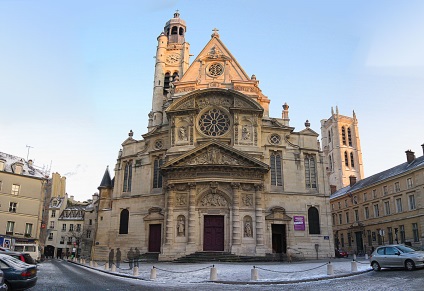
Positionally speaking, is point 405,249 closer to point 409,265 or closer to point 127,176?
point 409,265

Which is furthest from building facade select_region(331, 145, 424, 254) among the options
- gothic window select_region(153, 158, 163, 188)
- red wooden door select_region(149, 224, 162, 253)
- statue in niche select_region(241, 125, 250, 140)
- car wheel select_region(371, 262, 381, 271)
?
gothic window select_region(153, 158, 163, 188)

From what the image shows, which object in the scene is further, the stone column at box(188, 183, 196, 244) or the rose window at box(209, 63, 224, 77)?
the rose window at box(209, 63, 224, 77)

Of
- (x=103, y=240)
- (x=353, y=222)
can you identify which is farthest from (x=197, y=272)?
(x=353, y=222)

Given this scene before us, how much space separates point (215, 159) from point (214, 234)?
595 centimetres

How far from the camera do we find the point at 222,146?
30719mm

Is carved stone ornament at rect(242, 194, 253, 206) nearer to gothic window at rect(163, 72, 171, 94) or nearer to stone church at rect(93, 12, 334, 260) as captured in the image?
stone church at rect(93, 12, 334, 260)

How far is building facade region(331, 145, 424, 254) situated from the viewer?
3809cm

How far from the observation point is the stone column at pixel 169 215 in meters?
29.9

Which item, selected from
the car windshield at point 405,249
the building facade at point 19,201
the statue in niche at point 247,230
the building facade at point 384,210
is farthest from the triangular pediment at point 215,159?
the building facade at point 19,201

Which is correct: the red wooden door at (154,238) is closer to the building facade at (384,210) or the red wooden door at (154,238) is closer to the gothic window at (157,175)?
the gothic window at (157,175)

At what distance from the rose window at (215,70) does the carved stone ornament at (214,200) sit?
1289 cm

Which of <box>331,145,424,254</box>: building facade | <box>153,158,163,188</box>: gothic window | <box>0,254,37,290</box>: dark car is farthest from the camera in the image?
<box>331,145,424,254</box>: building facade

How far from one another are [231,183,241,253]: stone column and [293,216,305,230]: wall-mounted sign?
5444mm

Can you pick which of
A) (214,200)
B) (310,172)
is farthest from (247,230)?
(310,172)
